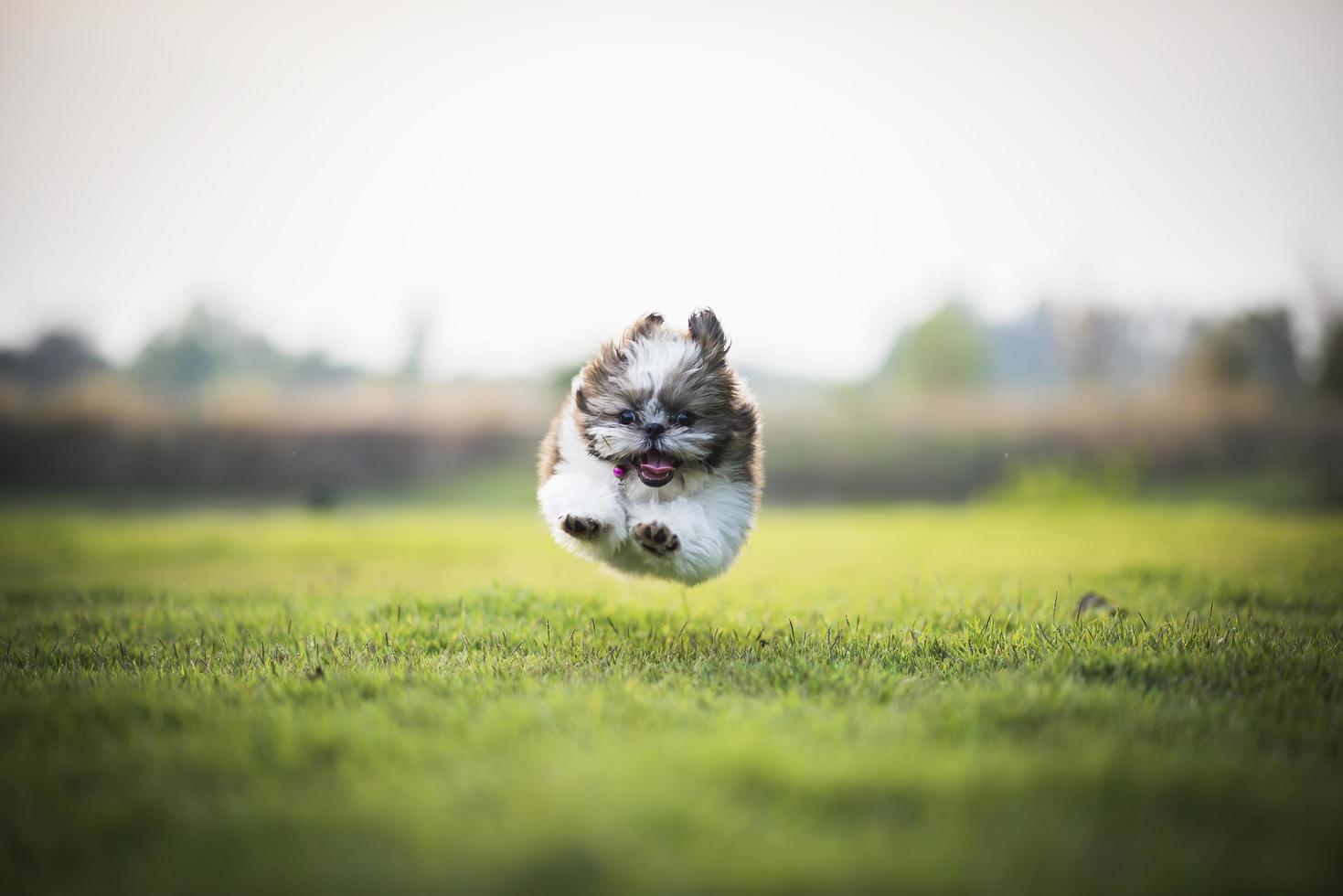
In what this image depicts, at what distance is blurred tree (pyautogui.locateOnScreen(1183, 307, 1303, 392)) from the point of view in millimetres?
19844

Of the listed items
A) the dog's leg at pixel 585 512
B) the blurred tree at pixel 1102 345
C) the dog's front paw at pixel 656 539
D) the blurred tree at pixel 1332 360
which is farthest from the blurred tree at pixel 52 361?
the blurred tree at pixel 1332 360

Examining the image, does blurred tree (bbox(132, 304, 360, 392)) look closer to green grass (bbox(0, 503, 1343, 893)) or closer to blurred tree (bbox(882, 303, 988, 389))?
blurred tree (bbox(882, 303, 988, 389))

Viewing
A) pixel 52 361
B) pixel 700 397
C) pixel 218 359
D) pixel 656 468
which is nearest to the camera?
pixel 656 468

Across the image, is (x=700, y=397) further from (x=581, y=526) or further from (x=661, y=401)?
(x=581, y=526)

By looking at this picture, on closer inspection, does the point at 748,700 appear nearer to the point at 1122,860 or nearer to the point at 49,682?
the point at 1122,860

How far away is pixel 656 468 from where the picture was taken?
4363mm

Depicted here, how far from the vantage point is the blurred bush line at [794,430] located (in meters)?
18.2

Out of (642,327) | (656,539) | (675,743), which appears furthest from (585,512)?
(675,743)

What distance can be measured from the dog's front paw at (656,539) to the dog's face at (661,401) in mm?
389

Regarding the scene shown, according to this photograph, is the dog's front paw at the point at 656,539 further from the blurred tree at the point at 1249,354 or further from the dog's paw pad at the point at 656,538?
the blurred tree at the point at 1249,354

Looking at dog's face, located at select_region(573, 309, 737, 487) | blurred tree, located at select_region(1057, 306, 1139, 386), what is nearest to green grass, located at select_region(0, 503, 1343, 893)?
dog's face, located at select_region(573, 309, 737, 487)

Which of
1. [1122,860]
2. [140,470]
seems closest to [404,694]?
[1122,860]

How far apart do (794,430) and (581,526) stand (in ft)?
53.3

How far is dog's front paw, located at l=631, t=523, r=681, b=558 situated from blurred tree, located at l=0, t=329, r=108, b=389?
1980cm
